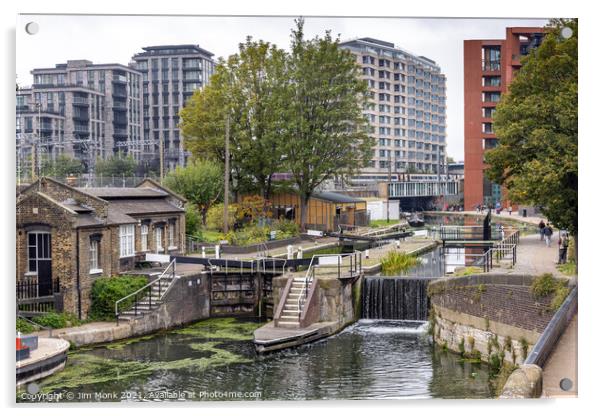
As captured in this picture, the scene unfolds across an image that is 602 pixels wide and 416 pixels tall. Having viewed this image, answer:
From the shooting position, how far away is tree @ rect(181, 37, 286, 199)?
23.7 m

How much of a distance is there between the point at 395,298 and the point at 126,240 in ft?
26.5

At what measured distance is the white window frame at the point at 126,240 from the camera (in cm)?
2267

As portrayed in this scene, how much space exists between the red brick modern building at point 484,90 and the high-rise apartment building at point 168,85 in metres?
6.07

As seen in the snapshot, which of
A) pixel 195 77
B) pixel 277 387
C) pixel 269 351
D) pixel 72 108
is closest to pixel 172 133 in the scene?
pixel 195 77

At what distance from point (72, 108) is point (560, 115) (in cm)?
1105

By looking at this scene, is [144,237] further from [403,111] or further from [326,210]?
[403,111]

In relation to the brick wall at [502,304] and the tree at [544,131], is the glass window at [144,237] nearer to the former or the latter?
the brick wall at [502,304]

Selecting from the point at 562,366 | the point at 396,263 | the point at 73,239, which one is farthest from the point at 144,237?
the point at 562,366

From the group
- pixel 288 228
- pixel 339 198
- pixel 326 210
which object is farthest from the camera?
pixel 339 198

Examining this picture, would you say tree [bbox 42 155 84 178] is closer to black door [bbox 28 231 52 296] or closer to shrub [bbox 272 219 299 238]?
black door [bbox 28 231 52 296]

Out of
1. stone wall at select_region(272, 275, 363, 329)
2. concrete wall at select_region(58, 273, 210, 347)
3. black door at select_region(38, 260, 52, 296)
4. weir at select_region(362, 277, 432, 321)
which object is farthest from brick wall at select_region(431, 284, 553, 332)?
black door at select_region(38, 260, 52, 296)

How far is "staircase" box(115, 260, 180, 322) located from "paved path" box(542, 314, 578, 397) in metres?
11.2

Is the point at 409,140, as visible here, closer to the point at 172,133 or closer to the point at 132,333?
the point at 172,133

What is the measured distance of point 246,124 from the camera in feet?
80.9
